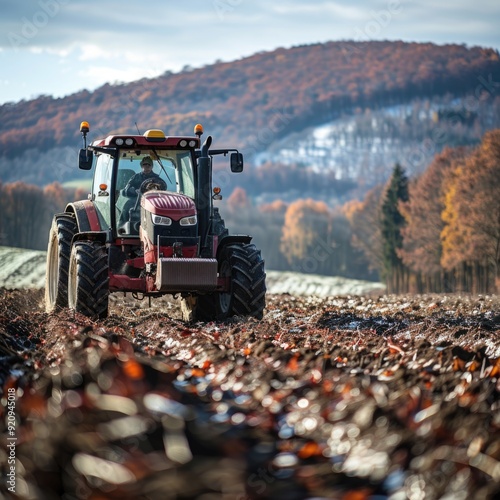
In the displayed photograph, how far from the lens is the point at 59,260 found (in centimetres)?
1544

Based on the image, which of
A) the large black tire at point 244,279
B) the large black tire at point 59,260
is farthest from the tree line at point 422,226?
the large black tire at point 244,279

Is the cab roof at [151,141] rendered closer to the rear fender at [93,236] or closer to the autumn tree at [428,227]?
the rear fender at [93,236]

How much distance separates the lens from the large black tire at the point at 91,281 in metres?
14.0

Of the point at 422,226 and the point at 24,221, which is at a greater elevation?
the point at 422,226

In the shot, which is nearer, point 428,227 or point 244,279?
point 244,279

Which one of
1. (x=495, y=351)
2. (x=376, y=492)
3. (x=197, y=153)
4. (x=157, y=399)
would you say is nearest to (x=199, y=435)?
(x=157, y=399)

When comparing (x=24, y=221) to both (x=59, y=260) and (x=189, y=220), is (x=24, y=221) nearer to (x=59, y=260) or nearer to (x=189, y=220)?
(x=59, y=260)

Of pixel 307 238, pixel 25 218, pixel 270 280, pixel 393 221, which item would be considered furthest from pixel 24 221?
pixel 307 238

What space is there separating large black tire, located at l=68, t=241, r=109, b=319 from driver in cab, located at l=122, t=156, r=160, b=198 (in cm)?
122

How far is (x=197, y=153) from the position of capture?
15289mm

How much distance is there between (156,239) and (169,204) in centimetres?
54

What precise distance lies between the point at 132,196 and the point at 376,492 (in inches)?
428

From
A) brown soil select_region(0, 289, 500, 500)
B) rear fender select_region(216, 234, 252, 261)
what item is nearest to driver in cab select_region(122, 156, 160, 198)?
rear fender select_region(216, 234, 252, 261)

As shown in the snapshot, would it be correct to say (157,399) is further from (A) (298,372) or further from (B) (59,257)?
(B) (59,257)
